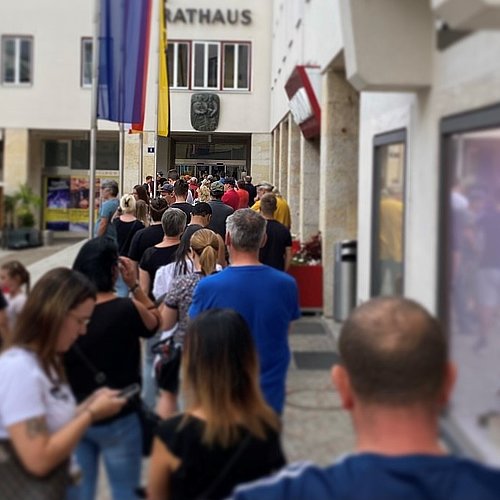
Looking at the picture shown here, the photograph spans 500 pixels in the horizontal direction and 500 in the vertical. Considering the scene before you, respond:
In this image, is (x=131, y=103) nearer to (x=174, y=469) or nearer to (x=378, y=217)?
(x=378, y=217)

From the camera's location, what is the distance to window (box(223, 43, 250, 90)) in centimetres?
2970

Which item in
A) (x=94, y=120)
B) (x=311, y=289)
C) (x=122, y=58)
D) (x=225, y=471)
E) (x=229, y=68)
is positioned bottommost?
(x=311, y=289)

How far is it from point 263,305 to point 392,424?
267 cm

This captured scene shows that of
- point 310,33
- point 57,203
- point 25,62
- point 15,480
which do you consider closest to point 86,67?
point 25,62

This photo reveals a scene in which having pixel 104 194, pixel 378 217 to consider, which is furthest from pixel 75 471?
pixel 104 194

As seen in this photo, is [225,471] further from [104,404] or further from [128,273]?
[128,273]

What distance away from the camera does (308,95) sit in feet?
37.8

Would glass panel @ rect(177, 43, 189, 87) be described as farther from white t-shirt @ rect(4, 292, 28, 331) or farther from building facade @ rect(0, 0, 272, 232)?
white t-shirt @ rect(4, 292, 28, 331)

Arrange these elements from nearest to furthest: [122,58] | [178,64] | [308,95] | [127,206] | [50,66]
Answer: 1. [127,206]
2. [122,58]
3. [50,66]
4. [308,95]
5. [178,64]

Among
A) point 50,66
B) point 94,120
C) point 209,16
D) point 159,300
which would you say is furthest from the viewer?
point 209,16

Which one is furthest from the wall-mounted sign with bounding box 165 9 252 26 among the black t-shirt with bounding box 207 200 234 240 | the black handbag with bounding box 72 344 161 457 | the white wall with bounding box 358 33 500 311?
the black handbag with bounding box 72 344 161 457

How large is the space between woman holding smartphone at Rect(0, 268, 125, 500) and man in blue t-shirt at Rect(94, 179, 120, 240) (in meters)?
5.44

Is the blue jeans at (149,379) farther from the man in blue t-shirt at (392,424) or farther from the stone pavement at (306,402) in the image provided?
the man in blue t-shirt at (392,424)

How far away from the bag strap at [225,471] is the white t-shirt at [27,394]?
24.1 inches
